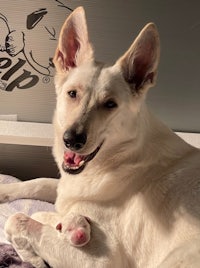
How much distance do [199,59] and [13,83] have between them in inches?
40.1

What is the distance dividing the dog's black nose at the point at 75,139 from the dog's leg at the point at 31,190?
655 mm

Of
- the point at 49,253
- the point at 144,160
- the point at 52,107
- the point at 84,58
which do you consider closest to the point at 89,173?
the point at 144,160

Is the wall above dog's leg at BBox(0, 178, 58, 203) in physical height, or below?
above

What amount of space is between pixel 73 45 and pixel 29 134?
830 mm

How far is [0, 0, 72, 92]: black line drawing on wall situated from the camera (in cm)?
236

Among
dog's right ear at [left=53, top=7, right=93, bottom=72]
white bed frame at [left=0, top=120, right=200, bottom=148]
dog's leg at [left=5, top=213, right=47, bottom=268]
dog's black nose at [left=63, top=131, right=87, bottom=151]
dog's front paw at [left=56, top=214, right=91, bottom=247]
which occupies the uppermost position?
dog's right ear at [left=53, top=7, right=93, bottom=72]

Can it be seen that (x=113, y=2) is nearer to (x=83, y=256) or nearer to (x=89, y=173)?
(x=89, y=173)

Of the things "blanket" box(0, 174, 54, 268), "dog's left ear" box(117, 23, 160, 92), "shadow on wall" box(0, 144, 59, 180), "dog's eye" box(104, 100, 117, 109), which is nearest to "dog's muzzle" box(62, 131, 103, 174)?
"dog's eye" box(104, 100, 117, 109)

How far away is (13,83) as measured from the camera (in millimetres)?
2494

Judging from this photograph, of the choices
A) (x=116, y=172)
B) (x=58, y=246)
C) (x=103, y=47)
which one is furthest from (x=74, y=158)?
(x=103, y=47)

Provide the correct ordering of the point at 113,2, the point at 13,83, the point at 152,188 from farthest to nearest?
1. the point at 13,83
2. the point at 113,2
3. the point at 152,188

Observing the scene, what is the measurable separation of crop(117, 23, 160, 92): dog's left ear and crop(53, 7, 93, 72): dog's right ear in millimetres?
151

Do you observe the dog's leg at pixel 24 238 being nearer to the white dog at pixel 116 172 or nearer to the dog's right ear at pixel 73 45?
the white dog at pixel 116 172

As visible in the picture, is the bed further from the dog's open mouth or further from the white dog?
the dog's open mouth
